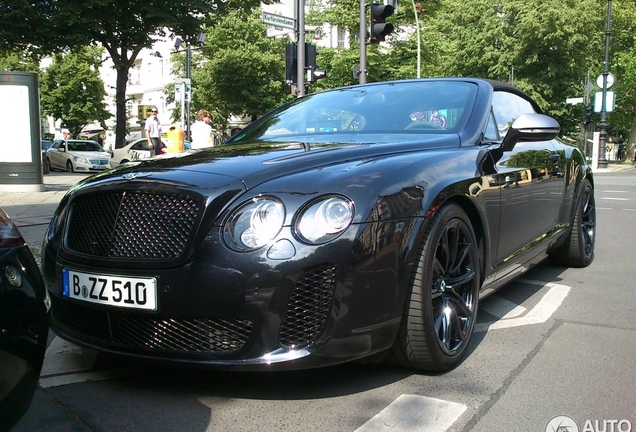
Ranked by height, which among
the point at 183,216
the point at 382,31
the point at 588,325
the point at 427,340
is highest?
the point at 382,31

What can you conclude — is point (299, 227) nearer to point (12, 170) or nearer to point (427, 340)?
point (427, 340)

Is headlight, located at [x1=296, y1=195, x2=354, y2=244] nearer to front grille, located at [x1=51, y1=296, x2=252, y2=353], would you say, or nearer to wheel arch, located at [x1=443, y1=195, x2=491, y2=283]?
front grille, located at [x1=51, y1=296, x2=252, y2=353]

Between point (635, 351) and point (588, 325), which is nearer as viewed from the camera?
point (635, 351)

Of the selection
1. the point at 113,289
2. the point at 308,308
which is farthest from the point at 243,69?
the point at 308,308

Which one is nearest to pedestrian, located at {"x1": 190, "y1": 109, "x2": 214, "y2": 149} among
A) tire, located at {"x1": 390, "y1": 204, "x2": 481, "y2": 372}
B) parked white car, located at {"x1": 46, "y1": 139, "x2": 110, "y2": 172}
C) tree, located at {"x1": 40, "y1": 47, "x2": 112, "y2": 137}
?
tire, located at {"x1": 390, "y1": 204, "x2": 481, "y2": 372}

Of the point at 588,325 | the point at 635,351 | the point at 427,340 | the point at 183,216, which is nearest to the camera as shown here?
Answer: the point at 183,216

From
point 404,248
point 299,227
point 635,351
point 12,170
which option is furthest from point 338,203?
point 12,170

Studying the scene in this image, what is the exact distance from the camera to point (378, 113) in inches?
156

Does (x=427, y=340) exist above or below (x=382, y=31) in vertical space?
below

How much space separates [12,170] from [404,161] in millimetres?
11765

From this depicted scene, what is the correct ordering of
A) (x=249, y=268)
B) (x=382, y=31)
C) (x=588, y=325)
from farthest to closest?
(x=382, y=31) < (x=588, y=325) < (x=249, y=268)

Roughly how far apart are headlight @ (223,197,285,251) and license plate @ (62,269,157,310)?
14.0 inches

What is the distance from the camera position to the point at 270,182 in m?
2.57

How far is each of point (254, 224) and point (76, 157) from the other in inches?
905
